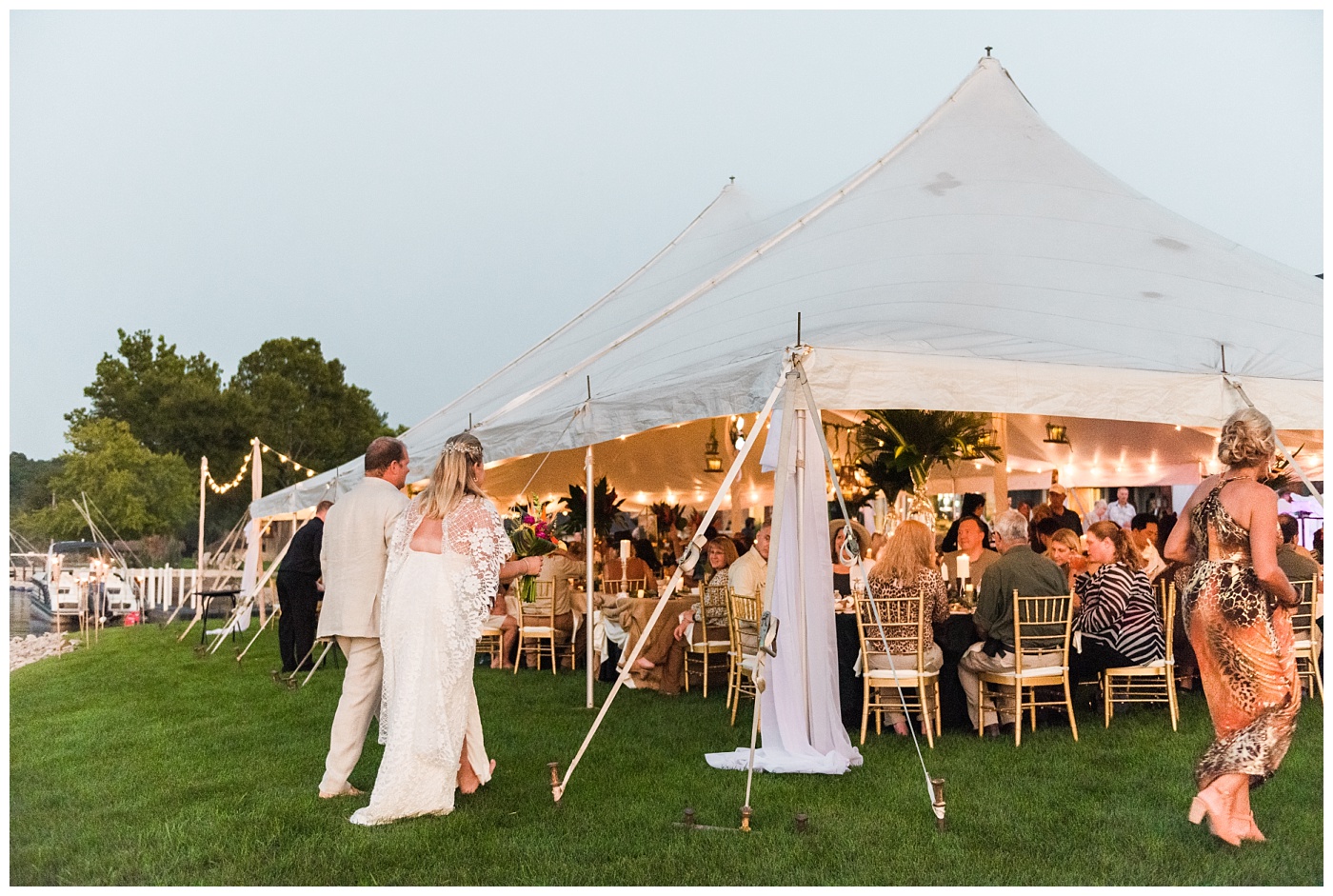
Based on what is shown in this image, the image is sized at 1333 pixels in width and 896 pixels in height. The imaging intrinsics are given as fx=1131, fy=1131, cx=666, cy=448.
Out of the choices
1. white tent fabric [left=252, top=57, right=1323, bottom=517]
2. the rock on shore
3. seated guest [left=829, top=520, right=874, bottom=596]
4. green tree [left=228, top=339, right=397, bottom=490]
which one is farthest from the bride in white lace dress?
green tree [left=228, top=339, right=397, bottom=490]

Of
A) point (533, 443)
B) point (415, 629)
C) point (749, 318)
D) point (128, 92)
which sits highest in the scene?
point (128, 92)

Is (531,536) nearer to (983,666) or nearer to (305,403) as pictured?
(983,666)

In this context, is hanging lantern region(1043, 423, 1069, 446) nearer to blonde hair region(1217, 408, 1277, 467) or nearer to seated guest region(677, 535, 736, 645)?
seated guest region(677, 535, 736, 645)

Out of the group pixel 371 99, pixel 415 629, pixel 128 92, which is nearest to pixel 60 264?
pixel 371 99

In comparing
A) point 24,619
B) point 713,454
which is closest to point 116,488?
point 24,619

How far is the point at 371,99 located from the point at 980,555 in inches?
811

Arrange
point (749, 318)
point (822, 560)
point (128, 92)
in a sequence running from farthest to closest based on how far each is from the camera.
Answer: point (128, 92)
point (749, 318)
point (822, 560)

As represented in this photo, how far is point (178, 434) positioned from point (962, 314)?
121 feet

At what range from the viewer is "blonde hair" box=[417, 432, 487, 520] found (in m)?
5.17

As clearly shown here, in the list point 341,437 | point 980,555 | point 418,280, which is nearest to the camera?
point 980,555

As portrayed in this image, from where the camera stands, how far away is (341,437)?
42.5 metres

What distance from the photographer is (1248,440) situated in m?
4.29

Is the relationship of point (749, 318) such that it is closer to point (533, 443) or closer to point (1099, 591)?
point (533, 443)

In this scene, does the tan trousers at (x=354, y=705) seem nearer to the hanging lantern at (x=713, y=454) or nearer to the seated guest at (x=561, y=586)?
the seated guest at (x=561, y=586)
